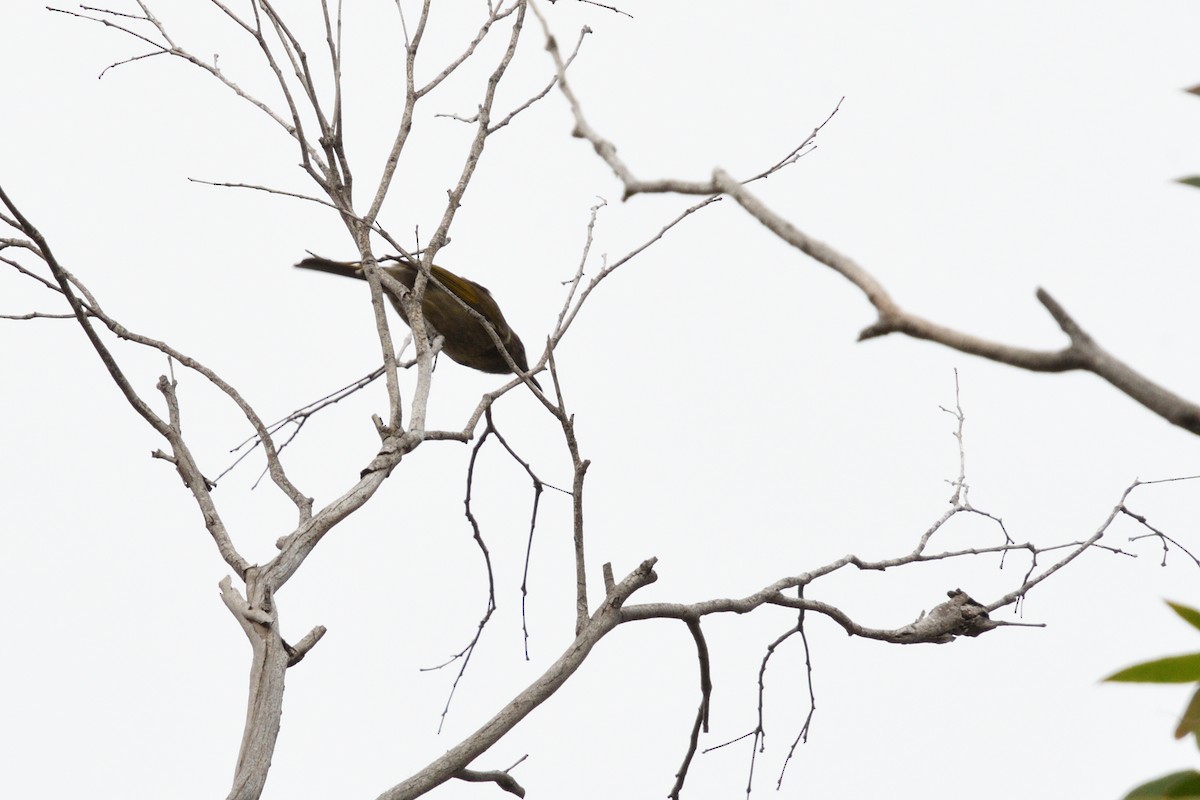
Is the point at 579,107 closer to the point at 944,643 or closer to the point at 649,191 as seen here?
the point at 649,191

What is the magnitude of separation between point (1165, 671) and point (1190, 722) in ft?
0.13

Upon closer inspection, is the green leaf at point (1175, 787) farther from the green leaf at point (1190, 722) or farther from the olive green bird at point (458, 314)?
the olive green bird at point (458, 314)

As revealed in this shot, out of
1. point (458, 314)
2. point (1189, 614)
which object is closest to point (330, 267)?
point (458, 314)

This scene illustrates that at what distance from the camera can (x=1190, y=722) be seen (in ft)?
2.76

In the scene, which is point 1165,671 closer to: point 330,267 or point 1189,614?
point 1189,614

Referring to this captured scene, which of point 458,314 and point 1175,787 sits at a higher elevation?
point 458,314

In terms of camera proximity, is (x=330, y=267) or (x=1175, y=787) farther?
(x=330, y=267)

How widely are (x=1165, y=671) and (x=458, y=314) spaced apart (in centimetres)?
368

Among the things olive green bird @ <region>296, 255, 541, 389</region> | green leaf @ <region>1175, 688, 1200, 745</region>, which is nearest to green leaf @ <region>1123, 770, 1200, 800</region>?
green leaf @ <region>1175, 688, 1200, 745</region>

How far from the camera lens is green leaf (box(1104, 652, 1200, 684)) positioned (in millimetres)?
835

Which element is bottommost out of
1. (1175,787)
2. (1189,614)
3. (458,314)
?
(1175,787)

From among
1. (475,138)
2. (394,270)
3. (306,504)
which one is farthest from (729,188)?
(394,270)

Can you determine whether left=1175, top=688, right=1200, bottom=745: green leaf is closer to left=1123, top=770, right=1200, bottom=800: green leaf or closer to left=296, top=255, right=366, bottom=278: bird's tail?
left=1123, top=770, right=1200, bottom=800: green leaf

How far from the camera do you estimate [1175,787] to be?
0.81 meters
